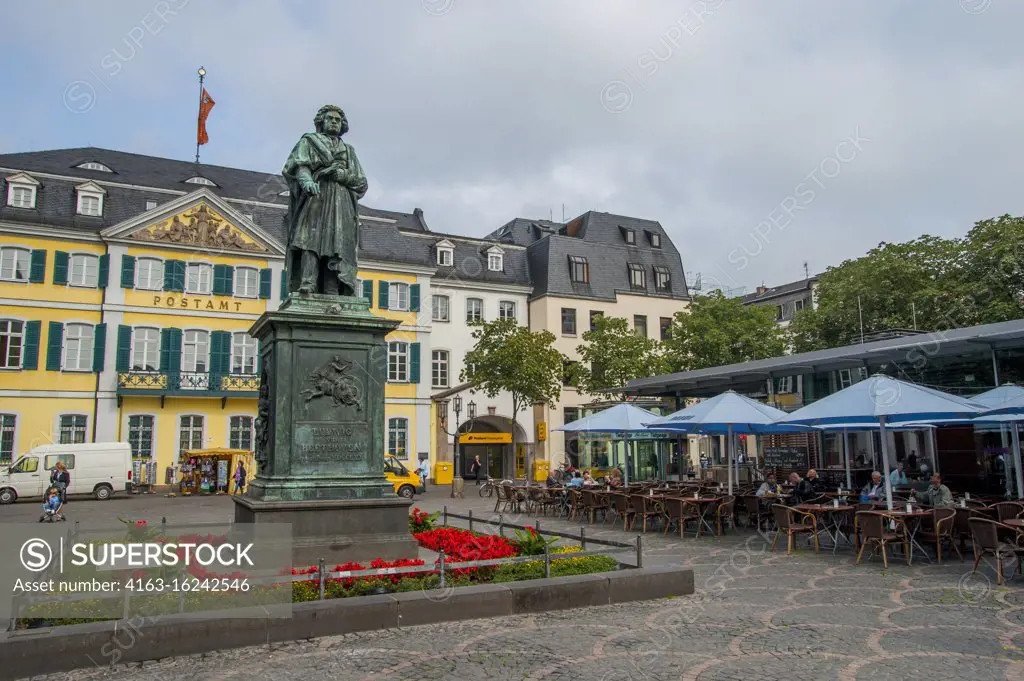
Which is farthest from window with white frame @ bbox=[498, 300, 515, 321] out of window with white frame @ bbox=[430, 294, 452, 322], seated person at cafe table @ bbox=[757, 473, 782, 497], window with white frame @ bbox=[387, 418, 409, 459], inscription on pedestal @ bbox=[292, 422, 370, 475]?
inscription on pedestal @ bbox=[292, 422, 370, 475]

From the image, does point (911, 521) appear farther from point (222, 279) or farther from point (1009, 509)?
point (222, 279)

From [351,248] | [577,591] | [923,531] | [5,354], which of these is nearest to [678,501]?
[923,531]

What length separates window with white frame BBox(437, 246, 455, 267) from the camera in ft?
137

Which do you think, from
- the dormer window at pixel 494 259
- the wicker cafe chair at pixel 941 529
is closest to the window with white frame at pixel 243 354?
the dormer window at pixel 494 259

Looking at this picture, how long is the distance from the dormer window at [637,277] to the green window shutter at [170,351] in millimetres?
25530

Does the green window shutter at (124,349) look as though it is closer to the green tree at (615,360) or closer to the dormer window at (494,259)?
the dormer window at (494,259)

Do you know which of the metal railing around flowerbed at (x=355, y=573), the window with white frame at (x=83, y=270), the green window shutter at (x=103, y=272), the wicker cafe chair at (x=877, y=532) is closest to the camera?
the metal railing around flowerbed at (x=355, y=573)

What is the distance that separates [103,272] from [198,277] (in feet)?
11.9

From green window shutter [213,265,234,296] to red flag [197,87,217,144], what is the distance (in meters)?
11.7

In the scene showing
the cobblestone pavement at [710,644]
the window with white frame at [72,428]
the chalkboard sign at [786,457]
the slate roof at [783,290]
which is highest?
the slate roof at [783,290]

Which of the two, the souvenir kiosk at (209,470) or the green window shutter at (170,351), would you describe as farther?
the green window shutter at (170,351)

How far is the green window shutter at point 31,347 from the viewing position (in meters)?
30.7

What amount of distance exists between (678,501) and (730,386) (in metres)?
11.8

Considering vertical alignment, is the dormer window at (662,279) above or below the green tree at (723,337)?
above
